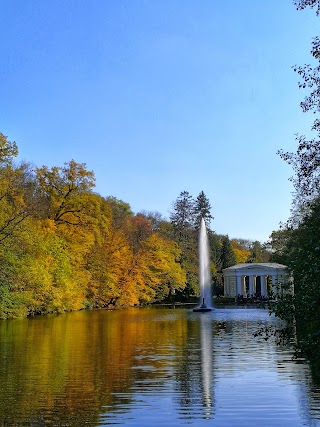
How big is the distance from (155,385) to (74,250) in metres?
41.9

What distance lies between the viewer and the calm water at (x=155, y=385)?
9.80m

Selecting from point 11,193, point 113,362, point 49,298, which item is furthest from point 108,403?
point 49,298

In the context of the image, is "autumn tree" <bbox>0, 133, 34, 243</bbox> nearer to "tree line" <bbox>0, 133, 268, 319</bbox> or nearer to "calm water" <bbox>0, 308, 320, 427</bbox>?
"tree line" <bbox>0, 133, 268, 319</bbox>

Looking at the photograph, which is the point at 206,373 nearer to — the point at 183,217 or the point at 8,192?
the point at 8,192

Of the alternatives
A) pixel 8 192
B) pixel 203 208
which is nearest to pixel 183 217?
pixel 203 208

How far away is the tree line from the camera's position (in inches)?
1582

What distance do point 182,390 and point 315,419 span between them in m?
3.55

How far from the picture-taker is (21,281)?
1656 inches

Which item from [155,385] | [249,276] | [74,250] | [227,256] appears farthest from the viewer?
[227,256]

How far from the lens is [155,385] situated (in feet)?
42.5

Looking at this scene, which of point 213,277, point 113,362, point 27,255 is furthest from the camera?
point 213,277

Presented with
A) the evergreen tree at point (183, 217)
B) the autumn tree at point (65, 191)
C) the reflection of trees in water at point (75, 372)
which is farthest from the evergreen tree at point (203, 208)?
the reflection of trees in water at point (75, 372)

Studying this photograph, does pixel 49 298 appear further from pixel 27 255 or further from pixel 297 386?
pixel 297 386

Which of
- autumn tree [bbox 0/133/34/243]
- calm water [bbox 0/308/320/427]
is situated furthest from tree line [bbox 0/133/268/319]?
calm water [bbox 0/308/320/427]
